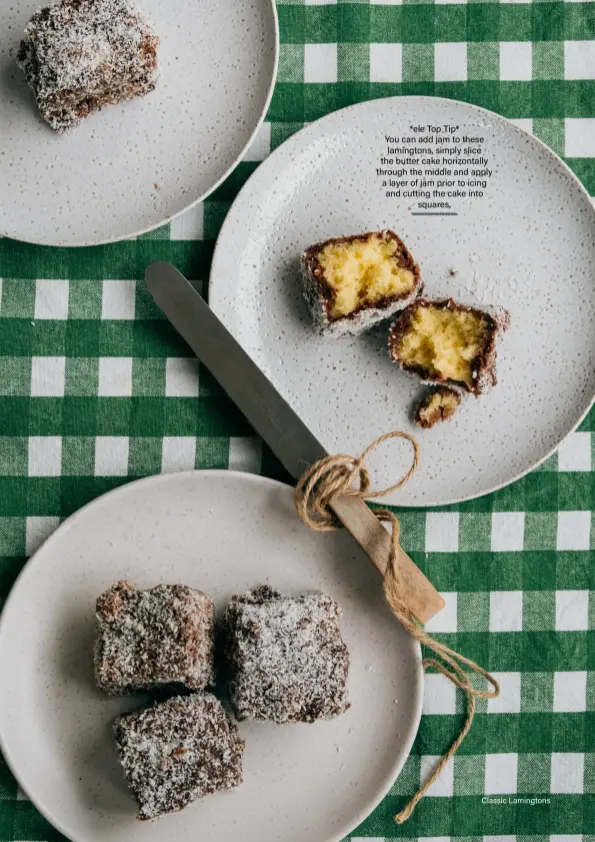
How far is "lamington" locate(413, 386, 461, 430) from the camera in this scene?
1.83 m

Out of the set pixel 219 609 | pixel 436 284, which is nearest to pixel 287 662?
pixel 219 609

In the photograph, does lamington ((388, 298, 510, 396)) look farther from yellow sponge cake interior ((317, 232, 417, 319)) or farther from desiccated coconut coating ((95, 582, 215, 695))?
desiccated coconut coating ((95, 582, 215, 695))

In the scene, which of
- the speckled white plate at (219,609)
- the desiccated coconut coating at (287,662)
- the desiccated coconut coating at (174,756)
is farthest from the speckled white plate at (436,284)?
the desiccated coconut coating at (174,756)

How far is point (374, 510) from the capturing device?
1.79 m

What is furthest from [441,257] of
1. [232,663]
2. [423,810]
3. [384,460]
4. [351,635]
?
[423,810]

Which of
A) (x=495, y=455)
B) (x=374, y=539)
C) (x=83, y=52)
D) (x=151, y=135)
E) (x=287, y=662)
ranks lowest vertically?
(x=287, y=662)

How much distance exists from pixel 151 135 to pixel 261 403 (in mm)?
638

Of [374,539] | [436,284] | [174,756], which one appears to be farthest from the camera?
[436,284]

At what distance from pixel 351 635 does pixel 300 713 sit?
0.21 m

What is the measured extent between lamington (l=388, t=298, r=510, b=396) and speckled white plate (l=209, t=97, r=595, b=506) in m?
0.07

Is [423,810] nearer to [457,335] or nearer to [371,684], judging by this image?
[371,684]

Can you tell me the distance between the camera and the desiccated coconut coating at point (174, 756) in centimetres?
162

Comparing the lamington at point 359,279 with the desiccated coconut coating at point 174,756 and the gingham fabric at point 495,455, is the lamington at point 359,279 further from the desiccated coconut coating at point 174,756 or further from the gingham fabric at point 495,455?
the desiccated coconut coating at point 174,756

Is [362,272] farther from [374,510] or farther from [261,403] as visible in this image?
[374,510]
